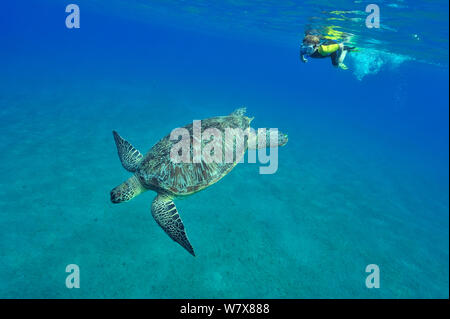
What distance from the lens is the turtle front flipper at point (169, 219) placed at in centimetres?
A: 424

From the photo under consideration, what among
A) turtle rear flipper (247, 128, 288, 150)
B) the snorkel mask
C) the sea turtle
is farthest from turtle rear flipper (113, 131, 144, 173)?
the snorkel mask

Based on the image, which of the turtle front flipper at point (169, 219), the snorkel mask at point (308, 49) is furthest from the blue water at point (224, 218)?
the snorkel mask at point (308, 49)

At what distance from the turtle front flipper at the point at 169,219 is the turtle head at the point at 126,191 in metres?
0.55

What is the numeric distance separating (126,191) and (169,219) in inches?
48.6

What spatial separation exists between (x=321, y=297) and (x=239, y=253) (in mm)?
2237

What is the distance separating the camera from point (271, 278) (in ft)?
18.3

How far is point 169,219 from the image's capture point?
180 inches

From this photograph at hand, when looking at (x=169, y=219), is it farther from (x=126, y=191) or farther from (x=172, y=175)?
(x=126, y=191)

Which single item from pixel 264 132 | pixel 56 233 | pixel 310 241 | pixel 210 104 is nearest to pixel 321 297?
pixel 310 241

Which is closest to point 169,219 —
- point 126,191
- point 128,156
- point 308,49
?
point 126,191

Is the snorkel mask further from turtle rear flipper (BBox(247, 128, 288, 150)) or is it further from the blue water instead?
the blue water

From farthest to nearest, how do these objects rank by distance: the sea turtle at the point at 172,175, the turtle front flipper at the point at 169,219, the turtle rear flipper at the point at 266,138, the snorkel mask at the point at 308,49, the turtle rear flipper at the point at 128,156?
the turtle rear flipper at the point at 266,138, the turtle rear flipper at the point at 128,156, the snorkel mask at the point at 308,49, the sea turtle at the point at 172,175, the turtle front flipper at the point at 169,219

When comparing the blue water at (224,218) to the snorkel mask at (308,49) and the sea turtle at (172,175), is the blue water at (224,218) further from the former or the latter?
the snorkel mask at (308,49)
